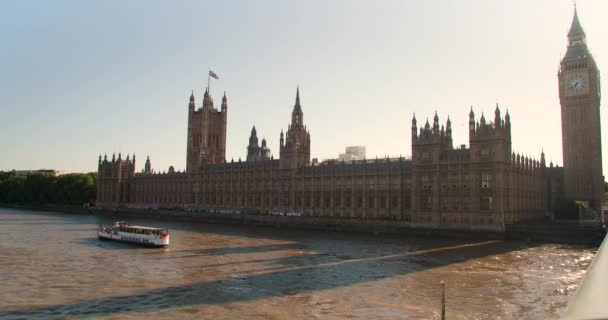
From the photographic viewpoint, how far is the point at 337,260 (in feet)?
167

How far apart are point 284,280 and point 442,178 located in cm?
5278

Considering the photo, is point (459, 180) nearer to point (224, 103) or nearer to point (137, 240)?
point (137, 240)

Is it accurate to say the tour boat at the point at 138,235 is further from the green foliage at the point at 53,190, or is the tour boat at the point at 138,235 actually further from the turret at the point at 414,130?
the green foliage at the point at 53,190

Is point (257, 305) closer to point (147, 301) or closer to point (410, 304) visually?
point (147, 301)

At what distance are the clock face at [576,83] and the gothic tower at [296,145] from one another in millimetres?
59456

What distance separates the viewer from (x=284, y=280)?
39.2 metres

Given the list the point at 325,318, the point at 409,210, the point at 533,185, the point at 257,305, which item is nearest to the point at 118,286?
the point at 257,305

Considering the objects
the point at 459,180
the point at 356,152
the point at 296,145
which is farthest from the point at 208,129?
the point at 459,180

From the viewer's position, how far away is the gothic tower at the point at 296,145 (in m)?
116

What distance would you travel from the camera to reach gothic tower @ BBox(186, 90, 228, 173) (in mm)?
168000

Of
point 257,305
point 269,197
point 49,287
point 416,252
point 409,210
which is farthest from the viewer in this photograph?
point 269,197

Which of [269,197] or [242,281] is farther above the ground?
[269,197]

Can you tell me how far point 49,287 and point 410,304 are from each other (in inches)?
1012

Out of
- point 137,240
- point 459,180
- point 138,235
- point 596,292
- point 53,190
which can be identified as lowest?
point 137,240
